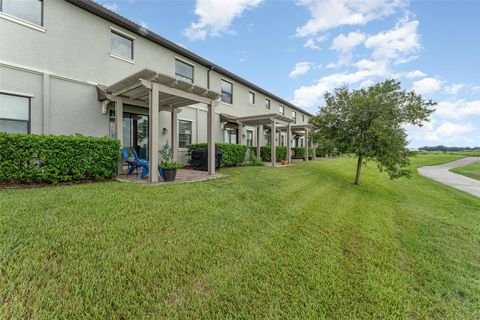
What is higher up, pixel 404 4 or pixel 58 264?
pixel 404 4

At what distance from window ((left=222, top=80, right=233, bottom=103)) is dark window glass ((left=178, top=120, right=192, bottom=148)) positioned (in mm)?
3793

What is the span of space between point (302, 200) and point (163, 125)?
322 inches

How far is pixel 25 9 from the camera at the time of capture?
6.75m

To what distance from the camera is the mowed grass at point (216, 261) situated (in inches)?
75.8

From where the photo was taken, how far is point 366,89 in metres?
9.66

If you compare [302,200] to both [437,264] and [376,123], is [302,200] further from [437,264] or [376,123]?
[376,123]

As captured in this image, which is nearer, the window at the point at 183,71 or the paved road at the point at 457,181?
the paved road at the point at 457,181

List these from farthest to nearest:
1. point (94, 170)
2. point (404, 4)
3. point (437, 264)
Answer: point (404, 4) → point (94, 170) → point (437, 264)

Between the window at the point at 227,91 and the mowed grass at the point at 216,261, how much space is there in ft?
37.4

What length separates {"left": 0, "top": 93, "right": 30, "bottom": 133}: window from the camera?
6457 mm

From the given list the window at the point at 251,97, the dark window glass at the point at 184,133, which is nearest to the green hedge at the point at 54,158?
the dark window glass at the point at 184,133

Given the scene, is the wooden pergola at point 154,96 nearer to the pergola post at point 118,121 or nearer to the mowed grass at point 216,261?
the pergola post at point 118,121

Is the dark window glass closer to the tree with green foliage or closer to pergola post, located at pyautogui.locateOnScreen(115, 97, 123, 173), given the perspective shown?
pergola post, located at pyautogui.locateOnScreen(115, 97, 123, 173)

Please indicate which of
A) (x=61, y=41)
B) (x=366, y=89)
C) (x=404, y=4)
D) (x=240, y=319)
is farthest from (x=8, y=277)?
(x=404, y=4)
